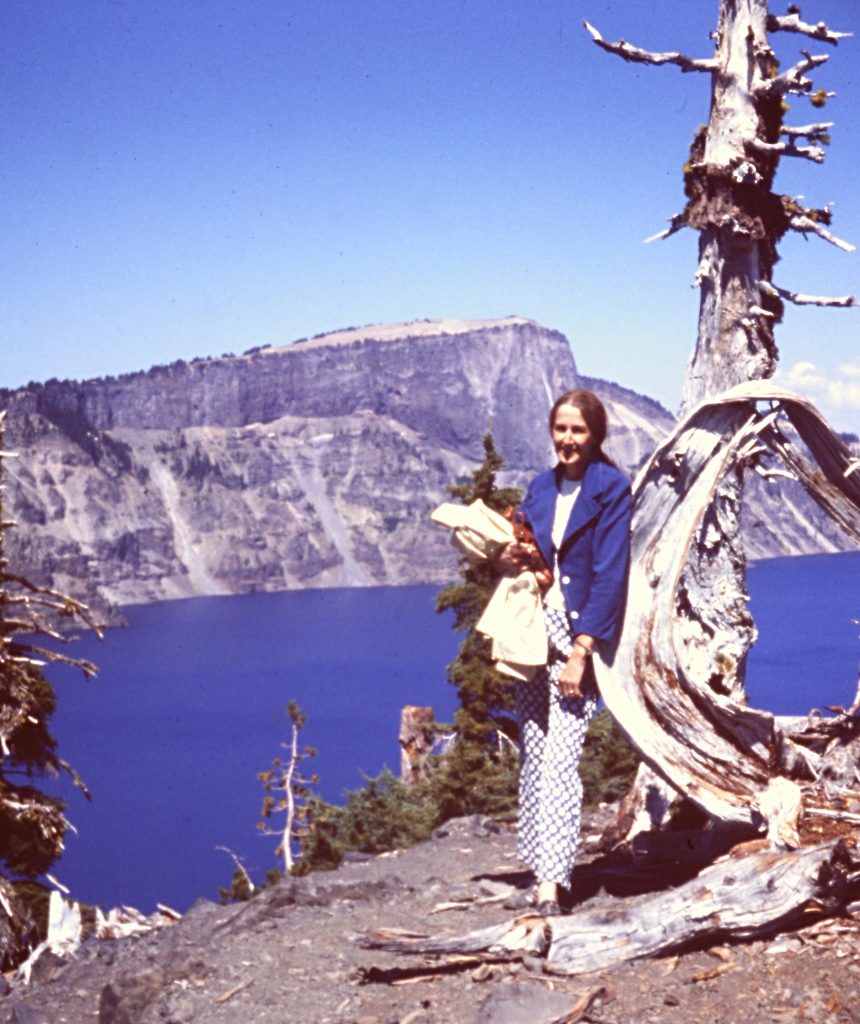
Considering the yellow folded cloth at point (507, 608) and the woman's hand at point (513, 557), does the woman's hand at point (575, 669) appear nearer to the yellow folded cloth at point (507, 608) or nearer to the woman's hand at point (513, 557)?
the yellow folded cloth at point (507, 608)

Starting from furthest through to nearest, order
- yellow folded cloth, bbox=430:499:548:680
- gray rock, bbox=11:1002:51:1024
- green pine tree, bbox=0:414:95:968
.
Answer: green pine tree, bbox=0:414:95:968 → gray rock, bbox=11:1002:51:1024 → yellow folded cloth, bbox=430:499:548:680

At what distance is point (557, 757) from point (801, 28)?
14.8 feet

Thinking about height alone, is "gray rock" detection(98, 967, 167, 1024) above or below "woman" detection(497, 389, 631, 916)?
below

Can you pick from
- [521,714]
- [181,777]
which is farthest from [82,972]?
[181,777]

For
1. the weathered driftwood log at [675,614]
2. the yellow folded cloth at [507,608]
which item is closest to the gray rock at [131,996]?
the yellow folded cloth at [507,608]

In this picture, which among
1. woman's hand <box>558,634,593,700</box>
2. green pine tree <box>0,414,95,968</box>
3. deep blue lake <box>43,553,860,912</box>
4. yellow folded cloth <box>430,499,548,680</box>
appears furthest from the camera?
deep blue lake <box>43,553,860,912</box>

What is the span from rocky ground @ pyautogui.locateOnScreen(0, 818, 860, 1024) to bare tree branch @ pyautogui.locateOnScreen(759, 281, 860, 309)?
3.56 meters

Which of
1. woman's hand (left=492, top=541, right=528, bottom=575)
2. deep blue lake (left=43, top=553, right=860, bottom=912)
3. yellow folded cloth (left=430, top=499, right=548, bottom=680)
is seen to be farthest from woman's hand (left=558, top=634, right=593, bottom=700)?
deep blue lake (left=43, top=553, right=860, bottom=912)

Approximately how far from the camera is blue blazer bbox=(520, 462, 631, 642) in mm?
5043

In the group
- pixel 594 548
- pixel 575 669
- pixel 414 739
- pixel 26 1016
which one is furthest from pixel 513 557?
pixel 414 739

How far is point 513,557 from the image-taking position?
17.0 feet

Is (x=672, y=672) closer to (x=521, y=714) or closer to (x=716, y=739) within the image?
(x=716, y=739)

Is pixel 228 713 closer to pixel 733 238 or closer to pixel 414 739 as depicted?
pixel 414 739

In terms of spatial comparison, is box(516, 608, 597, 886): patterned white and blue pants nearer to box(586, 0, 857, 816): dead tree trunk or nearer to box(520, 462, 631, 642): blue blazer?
box(520, 462, 631, 642): blue blazer
